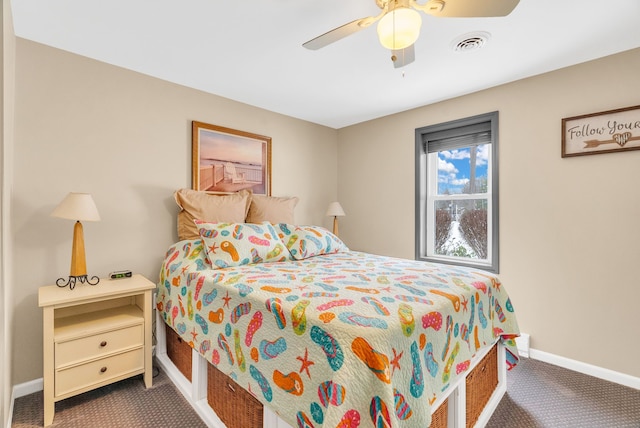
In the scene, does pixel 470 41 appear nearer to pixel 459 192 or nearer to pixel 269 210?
pixel 459 192

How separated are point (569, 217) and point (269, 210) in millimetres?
2527

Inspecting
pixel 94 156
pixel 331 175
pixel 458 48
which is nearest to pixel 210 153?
pixel 94 156

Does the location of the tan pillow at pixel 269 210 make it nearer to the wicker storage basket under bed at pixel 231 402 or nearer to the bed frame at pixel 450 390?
the bed frame at pixel 450 390

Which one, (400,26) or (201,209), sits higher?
(400,26)

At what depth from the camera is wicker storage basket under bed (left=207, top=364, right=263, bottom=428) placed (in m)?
1.42

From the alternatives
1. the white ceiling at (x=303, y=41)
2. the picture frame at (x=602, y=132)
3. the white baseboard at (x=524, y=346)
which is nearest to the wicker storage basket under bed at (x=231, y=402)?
the white ceiling at (x=303, y=41)

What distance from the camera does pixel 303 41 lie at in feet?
6.64

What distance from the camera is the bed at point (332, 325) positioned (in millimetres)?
1015

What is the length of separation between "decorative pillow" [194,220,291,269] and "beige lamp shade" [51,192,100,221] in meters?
0.67

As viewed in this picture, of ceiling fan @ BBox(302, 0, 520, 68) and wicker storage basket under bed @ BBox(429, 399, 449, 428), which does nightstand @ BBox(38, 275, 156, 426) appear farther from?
ceiling fan @ BBox(302, 0, 520, 68)

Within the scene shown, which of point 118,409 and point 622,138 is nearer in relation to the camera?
point 118,409

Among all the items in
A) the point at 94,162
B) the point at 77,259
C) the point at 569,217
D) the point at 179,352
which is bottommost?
the point at 179,352

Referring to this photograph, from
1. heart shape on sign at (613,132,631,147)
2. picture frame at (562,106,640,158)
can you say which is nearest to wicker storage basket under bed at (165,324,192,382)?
picture frame at (562,106,640,158)

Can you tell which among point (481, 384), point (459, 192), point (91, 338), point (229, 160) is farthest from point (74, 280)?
point (459, 192)
